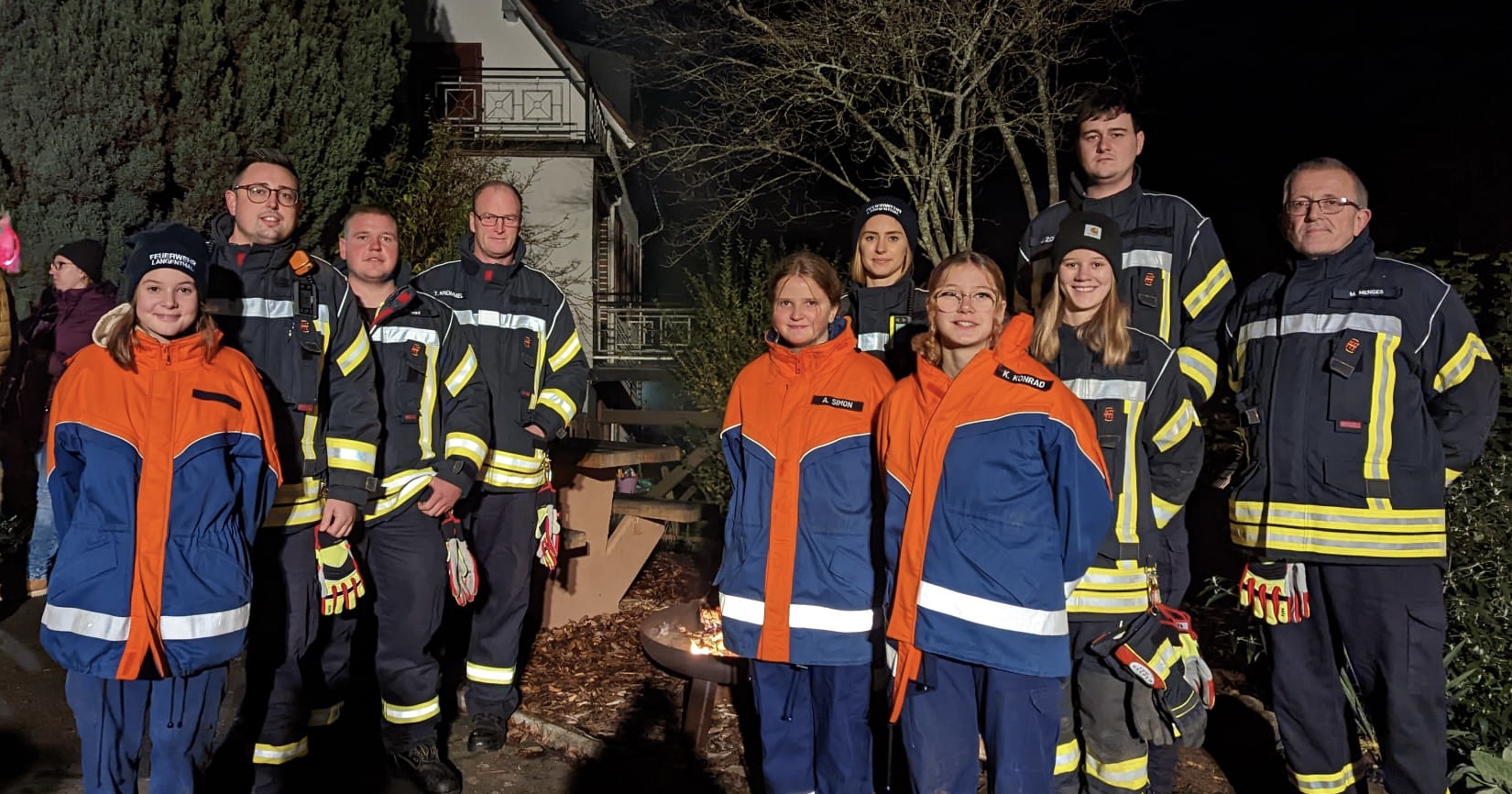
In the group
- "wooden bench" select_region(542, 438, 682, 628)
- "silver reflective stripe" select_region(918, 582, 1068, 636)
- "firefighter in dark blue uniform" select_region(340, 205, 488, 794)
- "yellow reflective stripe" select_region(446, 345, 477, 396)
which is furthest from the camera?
"wooden bench" select_region(542, 438, 682, 628)

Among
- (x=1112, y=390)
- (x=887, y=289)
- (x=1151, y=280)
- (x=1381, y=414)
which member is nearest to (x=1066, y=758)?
(x=1112, y=390)

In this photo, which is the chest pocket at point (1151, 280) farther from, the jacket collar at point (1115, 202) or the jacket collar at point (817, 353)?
the jacket collar at point (817, 353)

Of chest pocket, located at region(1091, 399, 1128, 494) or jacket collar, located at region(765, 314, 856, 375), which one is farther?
jacket collar, located at region(765, 314, 856, 375)

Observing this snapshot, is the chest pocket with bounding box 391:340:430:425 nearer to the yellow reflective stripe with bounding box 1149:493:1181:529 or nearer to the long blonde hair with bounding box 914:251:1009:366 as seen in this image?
the long blonde hair with bounding box 914:251:1009:366

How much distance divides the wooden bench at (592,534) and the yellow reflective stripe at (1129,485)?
12.2ft

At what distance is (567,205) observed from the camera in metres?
18.1

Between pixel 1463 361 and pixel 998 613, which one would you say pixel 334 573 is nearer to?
pixel 998 613

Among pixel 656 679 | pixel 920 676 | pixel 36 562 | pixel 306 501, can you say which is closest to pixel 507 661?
pixel 656 679

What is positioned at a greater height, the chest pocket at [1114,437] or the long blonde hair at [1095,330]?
the long blonde hair at [1095,330]

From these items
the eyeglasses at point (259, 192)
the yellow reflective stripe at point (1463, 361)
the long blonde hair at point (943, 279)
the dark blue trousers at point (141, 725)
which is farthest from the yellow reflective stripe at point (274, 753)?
the yellow reflective stripe at point (1463, 361)

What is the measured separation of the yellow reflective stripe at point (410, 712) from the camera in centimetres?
466

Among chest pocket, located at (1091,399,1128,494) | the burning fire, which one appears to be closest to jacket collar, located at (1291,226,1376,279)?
chest pocket, located at (1091,399,1128,494)

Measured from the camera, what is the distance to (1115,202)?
4227mm

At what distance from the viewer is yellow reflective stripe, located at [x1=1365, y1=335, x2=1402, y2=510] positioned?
12.5ft
